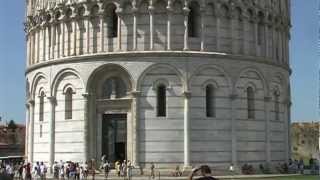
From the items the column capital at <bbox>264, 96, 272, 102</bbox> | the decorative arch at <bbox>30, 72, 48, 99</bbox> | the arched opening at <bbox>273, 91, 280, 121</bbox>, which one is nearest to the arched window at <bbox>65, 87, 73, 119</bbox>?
the decorative arch at <bbox>30, 72, 48, 99</bbox>

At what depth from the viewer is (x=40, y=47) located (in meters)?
47.8

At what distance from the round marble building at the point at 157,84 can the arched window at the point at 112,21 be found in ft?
0.23

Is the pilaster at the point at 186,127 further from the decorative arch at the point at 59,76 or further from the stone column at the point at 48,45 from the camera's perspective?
the stone column at the point at 48,45

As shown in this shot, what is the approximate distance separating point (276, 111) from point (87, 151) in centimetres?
1509

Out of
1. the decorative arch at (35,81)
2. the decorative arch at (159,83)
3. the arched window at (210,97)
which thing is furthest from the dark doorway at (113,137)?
the decorative arch at (35,81)

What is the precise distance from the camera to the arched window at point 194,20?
43.3 m

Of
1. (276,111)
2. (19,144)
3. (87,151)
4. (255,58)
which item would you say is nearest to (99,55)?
(87,151)

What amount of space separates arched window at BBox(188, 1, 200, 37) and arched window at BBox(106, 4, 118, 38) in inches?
204

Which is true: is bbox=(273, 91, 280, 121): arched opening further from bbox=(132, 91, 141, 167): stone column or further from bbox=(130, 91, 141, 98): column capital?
bbox=(132, 91, 141, 167): stone column

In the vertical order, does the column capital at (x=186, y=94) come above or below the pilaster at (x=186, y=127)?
above

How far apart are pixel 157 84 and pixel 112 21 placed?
5.76m

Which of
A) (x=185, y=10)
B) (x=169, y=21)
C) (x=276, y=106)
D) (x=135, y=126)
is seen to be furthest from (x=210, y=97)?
(x=276, y=106)

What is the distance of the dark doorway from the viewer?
4275 cm

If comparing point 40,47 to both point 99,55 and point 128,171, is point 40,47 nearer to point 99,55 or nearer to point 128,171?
point 99,55
